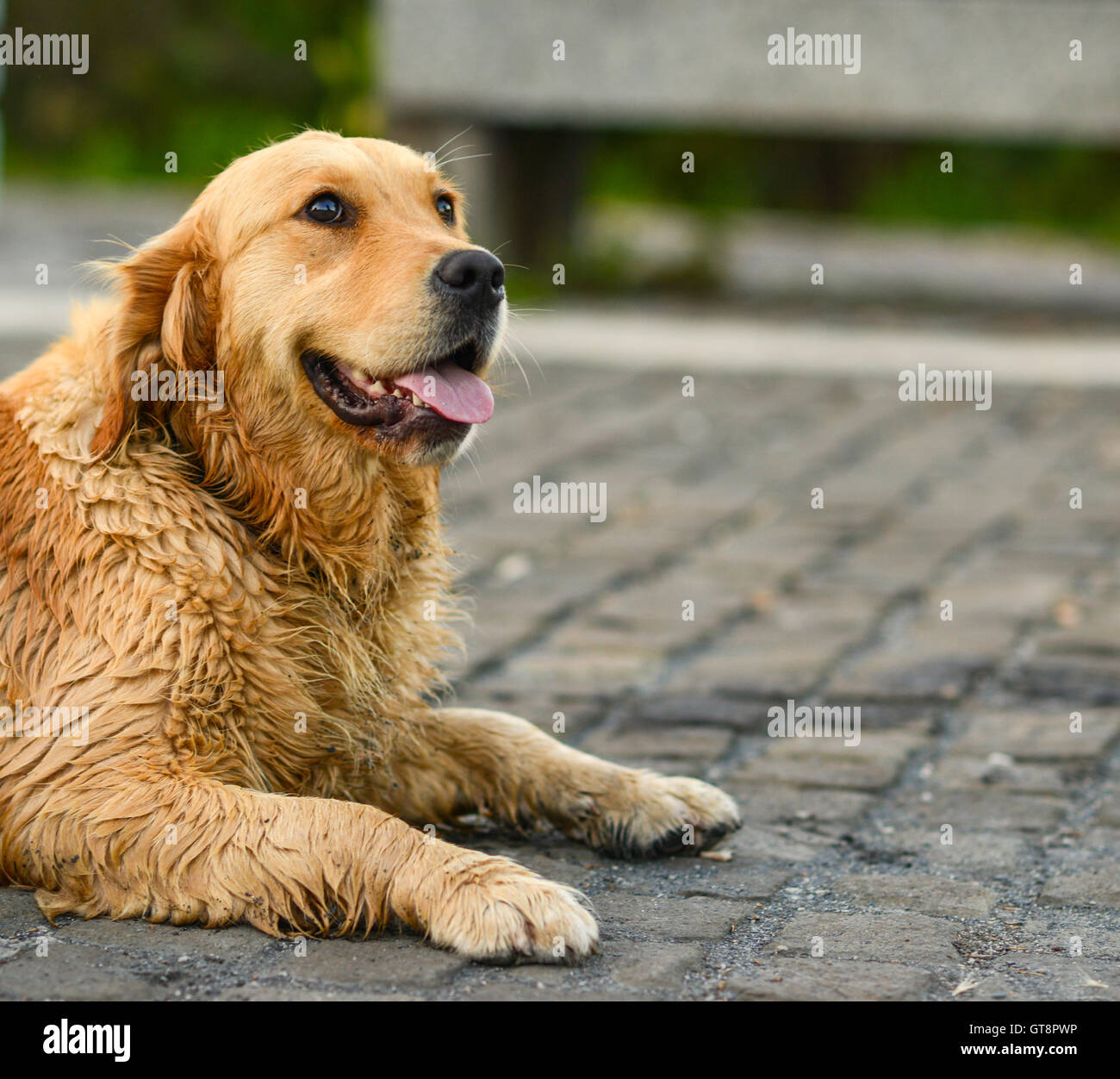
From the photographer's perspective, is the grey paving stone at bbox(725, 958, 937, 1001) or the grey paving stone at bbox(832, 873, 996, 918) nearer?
the grey paving stone at bbox(725, 958, 937, 1001)

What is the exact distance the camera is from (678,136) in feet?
64.7

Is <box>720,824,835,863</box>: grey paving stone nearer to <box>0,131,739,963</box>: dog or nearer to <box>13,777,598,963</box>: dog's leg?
<box>0,131,739,963</box>: dog

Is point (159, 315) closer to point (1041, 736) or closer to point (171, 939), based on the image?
point (171, 939)

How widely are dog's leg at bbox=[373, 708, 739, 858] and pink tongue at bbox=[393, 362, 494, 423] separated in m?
0.81

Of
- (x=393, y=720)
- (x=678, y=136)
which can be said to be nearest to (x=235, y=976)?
(x=393, y=720)

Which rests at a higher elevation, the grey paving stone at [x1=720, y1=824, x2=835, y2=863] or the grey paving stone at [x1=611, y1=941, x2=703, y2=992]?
the grey paving stone at [x1=720, y1=824, x2=835, y2=863]

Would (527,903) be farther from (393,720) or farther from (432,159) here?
(432,159)

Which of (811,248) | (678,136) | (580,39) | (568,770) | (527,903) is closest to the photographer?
(527,903)

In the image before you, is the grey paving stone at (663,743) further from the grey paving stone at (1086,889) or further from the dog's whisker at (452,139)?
the dog's whisker at (452,139)

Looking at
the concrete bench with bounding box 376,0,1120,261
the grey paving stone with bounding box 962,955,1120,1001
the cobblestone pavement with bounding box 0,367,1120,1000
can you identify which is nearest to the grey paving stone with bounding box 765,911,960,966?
the cobblestone pavement with bounding box 0,367,1120,1000

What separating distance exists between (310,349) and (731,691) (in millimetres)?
2025

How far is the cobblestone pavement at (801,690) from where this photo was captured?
3.34 m

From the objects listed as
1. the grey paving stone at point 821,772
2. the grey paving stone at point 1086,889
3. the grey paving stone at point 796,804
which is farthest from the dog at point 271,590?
the grey paving stone at point 1086,889

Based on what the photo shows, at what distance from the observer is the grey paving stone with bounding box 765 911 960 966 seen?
3.43 m
